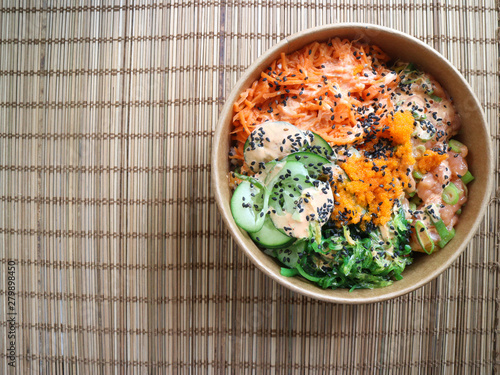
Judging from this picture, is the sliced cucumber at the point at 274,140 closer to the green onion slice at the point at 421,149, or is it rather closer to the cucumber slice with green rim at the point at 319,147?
the cucumber slice with green rim at the point at 319,147

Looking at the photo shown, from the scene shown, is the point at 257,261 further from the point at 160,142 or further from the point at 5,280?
the point at 5,280

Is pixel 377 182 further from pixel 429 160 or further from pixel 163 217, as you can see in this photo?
pixel 163 217

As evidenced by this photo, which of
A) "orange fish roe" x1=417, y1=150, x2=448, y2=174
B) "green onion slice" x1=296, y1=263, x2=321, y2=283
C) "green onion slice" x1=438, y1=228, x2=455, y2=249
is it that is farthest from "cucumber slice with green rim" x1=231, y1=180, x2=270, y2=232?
"green onion slice" x1=438, y1=228, x2=455, y2=249

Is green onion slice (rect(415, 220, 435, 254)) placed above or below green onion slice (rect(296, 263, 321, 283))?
above

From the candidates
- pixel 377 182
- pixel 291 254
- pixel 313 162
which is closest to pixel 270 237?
pixel 291 254

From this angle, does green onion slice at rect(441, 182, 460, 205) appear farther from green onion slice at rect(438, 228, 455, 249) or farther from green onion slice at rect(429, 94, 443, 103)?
green onion slice at rect(429, 94, 443, 103)

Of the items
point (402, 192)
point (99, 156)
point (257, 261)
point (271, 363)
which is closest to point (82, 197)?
point (99, 156)

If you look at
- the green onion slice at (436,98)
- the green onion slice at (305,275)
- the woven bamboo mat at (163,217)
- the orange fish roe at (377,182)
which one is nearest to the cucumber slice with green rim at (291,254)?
the green onion slice at (305,275)
